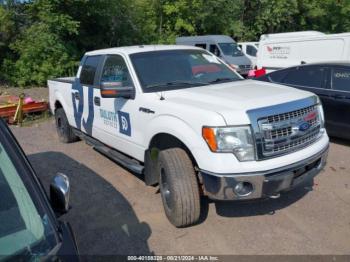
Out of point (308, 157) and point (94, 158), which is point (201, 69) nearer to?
point (308, 157)

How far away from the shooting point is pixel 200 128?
3340 mm

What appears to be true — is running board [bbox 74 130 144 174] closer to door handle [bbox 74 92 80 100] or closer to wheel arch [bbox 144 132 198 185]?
wheel arch [bbox 144 132 198 185]

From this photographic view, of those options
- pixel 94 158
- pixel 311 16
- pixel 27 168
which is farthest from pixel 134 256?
pixel 311 16

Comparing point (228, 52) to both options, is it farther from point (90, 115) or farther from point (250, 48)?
point (90, 115)

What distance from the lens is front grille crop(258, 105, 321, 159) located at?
3.30m

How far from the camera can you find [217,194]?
10.8 ft

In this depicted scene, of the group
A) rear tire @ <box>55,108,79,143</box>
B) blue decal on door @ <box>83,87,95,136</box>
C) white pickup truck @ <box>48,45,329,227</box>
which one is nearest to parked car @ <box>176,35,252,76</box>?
rear tire @ <box>55,108,79,143</box>

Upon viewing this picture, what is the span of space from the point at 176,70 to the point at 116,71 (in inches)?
34.2

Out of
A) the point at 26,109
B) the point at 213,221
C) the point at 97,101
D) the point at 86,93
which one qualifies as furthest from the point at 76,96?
the point at 26,109

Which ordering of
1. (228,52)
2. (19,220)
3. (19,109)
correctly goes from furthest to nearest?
(228,52) < (19,109) < (19,220)

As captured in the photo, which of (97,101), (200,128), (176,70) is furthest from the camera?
(97,101)

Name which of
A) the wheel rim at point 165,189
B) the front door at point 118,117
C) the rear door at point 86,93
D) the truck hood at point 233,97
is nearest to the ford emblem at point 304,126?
the truck hood at point 233,97

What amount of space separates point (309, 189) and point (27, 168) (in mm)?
3724

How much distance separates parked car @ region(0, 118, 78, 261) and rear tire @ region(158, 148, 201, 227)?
1.64 metres
